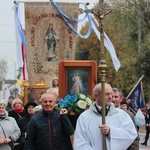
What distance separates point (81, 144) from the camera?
22.3 feet

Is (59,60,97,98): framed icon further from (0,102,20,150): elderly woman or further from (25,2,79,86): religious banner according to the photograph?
(25,2,79,86): religious banner

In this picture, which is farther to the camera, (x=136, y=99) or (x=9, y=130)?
(x=136, y=99)

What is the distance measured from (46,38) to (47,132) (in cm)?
1010

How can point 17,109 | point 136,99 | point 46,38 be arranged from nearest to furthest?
point 17,109 < point 46,38 < point 136,99

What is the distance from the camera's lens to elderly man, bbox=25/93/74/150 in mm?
7949

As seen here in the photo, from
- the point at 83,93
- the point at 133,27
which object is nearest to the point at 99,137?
the point at 83,93

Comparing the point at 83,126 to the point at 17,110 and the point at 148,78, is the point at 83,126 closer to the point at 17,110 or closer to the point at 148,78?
the point at 17,110

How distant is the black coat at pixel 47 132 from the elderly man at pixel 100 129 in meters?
1.11

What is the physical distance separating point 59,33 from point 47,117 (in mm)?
10149

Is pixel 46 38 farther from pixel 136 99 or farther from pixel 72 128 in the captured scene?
pixel 72 128

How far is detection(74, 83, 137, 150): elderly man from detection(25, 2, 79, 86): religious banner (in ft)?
35.5

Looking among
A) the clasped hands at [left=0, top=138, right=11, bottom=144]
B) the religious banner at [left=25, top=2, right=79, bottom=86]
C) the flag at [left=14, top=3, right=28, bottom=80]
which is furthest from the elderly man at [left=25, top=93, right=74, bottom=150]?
the flag at [left=14, top=3, right=28, bottom=80]

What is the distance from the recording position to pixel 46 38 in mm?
17875

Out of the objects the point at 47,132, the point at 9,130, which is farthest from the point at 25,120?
the point at 47,132
